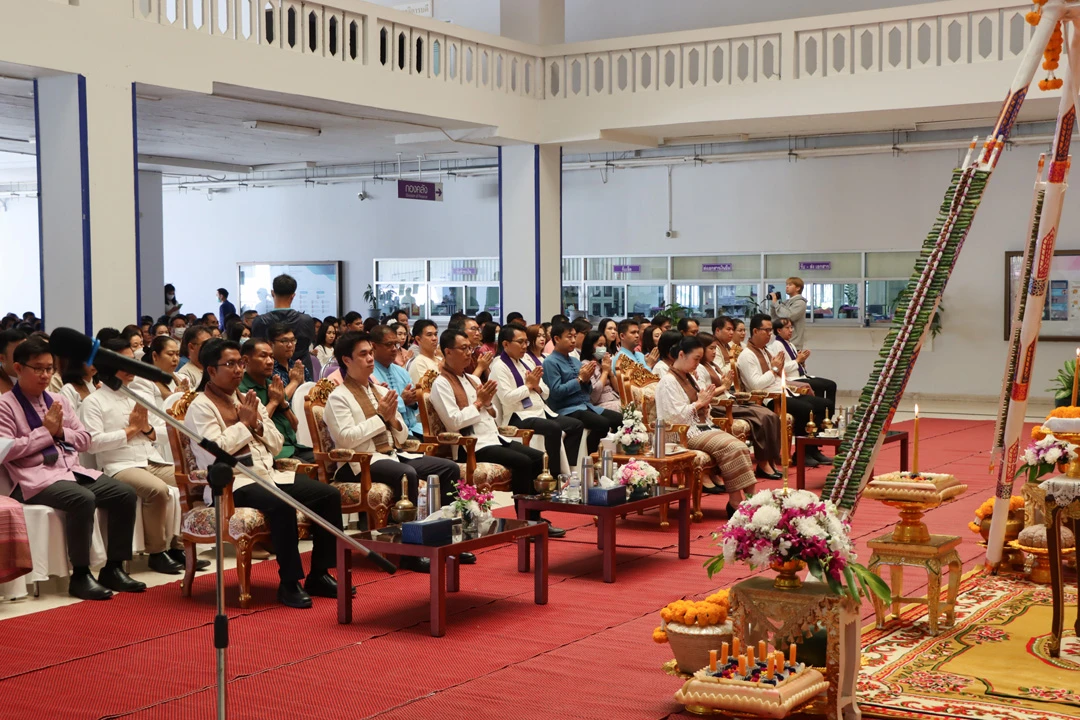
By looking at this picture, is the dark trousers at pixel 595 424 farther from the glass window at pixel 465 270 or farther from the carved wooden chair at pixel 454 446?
the glass window at pixel 465 270

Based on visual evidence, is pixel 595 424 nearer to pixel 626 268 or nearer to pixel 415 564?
pixel 415 564

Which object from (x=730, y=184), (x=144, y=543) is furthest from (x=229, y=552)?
(x=730, y=184)

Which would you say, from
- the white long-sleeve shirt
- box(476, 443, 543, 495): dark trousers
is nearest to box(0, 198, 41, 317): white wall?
box(476, 443, 543, 495): dark trousers

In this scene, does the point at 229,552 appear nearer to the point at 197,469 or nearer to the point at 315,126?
the point at 197,469

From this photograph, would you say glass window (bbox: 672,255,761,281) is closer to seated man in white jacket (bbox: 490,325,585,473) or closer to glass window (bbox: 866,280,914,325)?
glass window (bbox: 866,280,914,325)

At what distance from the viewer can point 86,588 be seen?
6176 millimetres

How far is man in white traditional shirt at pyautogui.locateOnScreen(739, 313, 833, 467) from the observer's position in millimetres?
10867

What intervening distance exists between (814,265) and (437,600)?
13057 millimetres

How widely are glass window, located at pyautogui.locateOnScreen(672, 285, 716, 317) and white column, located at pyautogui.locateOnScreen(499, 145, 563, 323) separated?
3.86 m

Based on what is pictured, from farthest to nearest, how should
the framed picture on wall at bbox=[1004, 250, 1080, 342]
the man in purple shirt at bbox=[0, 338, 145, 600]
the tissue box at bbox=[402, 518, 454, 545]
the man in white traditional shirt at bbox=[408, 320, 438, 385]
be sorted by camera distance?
the framed picture on wall at bbox=[1004, 250, 1080, 342]
the man in white traditional shirt at bbox=[408, 320, 438, 385]
the man in purple shirt at bbox=[0, 338, 145, 600]
the tissue box at bbox=[402, 518, 454, 545]

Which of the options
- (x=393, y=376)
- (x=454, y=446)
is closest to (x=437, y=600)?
(x=454, y=446)

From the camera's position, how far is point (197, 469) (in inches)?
247

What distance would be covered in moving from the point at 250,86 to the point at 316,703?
25.2ft

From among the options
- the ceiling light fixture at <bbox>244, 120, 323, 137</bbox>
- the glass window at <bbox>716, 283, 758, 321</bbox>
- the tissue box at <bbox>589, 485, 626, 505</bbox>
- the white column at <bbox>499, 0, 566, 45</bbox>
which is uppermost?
the white column at <bbox>499, 0, 566, 45</bbox>
